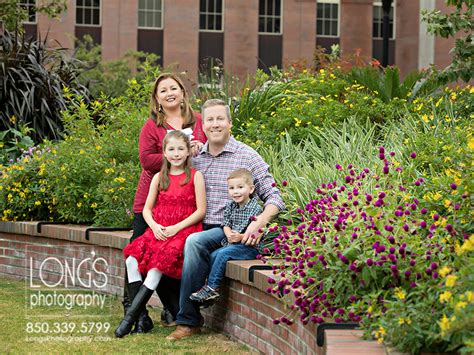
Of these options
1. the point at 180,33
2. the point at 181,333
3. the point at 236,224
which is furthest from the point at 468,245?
the point at 180,33

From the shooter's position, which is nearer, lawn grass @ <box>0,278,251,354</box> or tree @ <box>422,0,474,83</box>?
lawn grass @ <box>0,278,251,354</box>

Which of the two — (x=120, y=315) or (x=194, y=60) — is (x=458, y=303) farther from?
(x=194, y=60)

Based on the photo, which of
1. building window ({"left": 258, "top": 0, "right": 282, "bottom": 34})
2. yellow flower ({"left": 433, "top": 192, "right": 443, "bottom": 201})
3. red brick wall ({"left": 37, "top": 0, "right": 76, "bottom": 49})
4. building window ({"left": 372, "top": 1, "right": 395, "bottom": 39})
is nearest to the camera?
yellow flower ({"left": 433, "top": 192, "right": 443, "bottom": 201})

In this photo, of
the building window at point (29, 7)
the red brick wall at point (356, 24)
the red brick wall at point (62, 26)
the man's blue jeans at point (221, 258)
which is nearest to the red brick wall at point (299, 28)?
the red brick wall at point (356, 24)

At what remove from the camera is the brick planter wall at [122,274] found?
6.59m

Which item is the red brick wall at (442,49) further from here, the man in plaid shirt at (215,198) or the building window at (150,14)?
Result: the man in plaid shirt at (215,198)

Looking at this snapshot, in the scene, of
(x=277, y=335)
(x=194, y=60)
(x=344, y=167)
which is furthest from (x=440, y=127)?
(x=194, y=60)

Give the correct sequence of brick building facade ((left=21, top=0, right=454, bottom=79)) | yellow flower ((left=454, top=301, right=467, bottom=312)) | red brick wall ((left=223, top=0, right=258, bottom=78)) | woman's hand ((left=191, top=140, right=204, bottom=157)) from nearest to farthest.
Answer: yellow flower ((left=454, top=301, right=467, bottom=312)) < woman's hand ((left=191, top=140, right=204, bottom=157)) < brick building facade ((left=21, top=0, right=454, bottom=79)) < red brick wall ((left=223, top=0, right=258, bottom=78))

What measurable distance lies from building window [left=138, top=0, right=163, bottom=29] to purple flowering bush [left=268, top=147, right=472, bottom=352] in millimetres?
39574

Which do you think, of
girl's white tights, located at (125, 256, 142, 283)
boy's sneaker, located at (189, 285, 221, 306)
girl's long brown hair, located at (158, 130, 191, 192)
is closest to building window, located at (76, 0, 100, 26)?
girl's long brown hair, located at (158, 130, 191, 192)

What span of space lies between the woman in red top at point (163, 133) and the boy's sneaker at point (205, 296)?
64 cm

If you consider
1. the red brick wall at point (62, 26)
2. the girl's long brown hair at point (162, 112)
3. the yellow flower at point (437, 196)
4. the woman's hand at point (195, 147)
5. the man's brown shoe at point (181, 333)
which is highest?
the red brick wall at point (62, 26)

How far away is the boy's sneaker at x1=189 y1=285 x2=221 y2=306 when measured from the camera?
7.22 m

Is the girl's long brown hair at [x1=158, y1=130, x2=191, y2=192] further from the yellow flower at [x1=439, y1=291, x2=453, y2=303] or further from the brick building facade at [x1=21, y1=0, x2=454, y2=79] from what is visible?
the brick building facade at [x1=21, y1=0, x2=454, y2=79]
